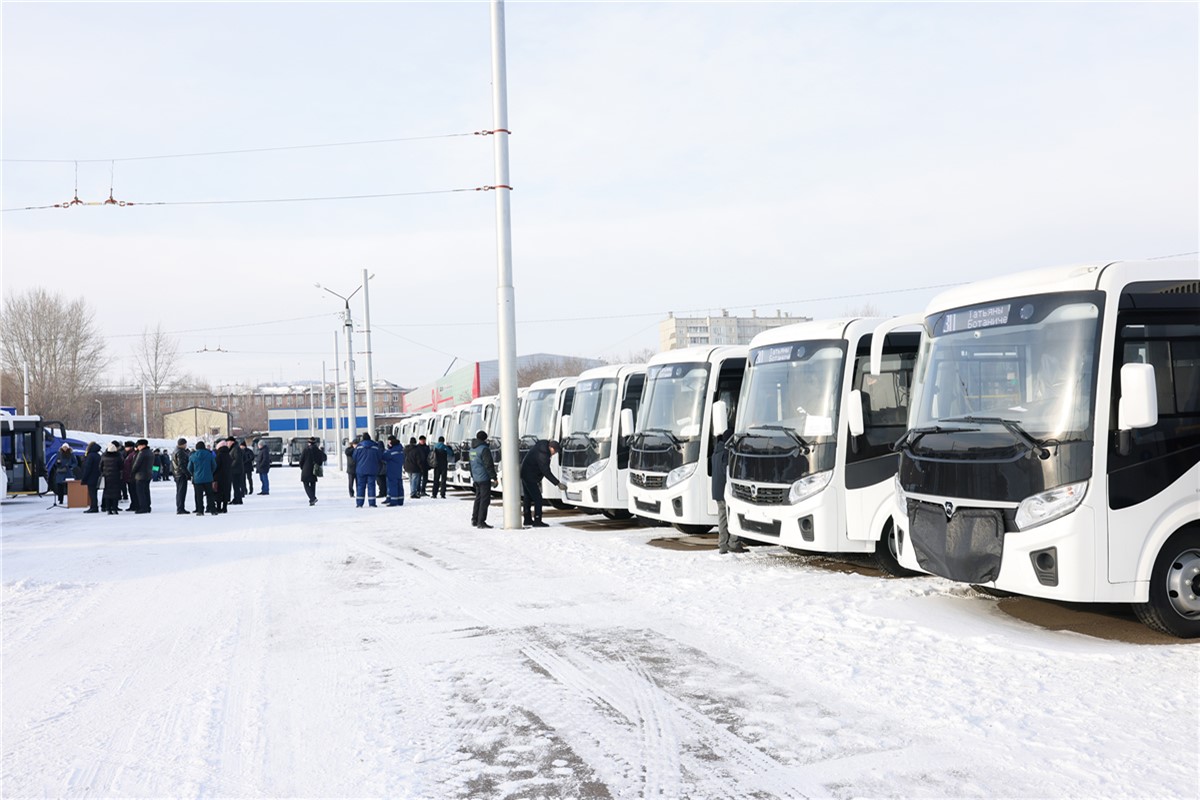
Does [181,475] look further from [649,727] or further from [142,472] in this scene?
[649,727]

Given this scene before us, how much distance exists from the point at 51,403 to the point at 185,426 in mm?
41523

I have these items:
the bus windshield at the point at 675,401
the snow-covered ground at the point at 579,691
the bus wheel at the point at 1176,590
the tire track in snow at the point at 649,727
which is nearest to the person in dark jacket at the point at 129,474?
the snow-covered ground at the point at 579,691

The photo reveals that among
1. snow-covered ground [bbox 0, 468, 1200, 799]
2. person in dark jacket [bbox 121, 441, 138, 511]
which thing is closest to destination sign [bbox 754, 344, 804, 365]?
snow-covered ground [bbox 0, 468, 1200, 799]

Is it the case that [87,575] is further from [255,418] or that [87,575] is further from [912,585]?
[255,418]

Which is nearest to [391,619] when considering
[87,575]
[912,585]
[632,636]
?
[632,636]

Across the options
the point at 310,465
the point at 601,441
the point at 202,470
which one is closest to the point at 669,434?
the point at 601,441

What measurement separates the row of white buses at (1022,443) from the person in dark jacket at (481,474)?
6987mm

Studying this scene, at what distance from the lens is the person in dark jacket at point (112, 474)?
24.1 meters

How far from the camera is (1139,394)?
23.8 ft

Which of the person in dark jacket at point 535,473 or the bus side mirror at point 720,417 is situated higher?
the bus side mirror at point 720,417

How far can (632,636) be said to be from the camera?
321 inches

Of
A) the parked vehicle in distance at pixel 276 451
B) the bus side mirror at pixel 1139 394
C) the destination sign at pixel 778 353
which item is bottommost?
the parked vehicle in distance at pixel 276 451

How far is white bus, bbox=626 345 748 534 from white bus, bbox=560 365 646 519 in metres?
1.25

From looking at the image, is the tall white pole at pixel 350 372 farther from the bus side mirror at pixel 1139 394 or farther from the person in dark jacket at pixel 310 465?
the bus side mirror at pixel 1139 394
